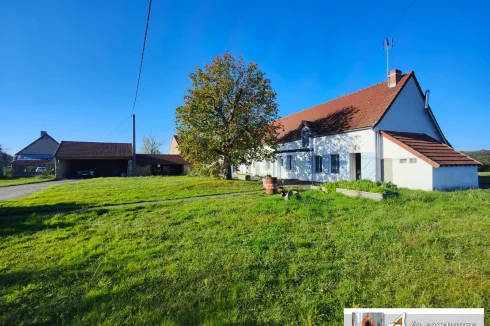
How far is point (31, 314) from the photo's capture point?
2.98m

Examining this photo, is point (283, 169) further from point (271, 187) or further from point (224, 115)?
point (271, 187)

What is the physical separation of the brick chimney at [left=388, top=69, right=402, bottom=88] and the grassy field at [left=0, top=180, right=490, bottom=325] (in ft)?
42.6

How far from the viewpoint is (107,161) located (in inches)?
1454

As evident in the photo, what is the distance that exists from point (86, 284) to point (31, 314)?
72 cm

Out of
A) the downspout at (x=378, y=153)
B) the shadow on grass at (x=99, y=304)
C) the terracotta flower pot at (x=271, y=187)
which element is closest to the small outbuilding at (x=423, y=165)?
the downspout at (x=378, y=153)

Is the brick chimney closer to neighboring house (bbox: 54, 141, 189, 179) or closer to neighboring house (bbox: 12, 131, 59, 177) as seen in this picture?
neighboring house (bbox: 54, 141, 189, 179)

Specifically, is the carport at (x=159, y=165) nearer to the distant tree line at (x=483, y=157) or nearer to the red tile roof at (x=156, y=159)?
the red tile roof at (x=156, y=159)

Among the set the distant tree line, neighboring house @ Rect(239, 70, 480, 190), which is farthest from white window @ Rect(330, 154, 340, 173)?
the distant tree line

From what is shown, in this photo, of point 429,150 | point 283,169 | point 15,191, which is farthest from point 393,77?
point 15,191

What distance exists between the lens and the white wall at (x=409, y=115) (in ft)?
53.3

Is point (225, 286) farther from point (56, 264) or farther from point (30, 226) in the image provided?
point (30, 226)

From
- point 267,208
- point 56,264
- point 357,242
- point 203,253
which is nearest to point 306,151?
point 267,208

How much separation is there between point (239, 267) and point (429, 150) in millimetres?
15751

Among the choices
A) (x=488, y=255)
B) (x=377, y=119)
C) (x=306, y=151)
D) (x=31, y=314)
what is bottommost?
(x=31, y=314)
